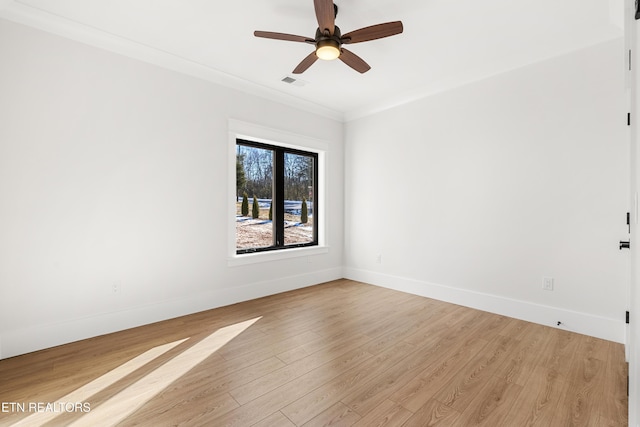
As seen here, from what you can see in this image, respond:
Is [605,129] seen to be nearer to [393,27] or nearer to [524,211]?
[524,211]

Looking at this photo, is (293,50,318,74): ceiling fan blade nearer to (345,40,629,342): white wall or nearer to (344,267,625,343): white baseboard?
(345,40,629,342): white wall

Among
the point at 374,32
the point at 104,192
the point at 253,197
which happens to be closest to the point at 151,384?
the point at 104,192

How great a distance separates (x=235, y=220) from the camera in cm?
372

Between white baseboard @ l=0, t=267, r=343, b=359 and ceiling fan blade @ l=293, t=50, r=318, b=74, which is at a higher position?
ceiling fan blade @ l=293, t=50, r=318, b=74

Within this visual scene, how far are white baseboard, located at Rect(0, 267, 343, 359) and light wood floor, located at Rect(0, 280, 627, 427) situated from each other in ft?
0.36

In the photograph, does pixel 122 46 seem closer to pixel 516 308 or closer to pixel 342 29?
pixel 342 29

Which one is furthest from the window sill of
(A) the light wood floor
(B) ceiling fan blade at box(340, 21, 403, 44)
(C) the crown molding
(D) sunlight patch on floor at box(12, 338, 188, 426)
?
(B) ceiling fan blade at box(340, 21, 403, 44)

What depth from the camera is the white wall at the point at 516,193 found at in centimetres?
269

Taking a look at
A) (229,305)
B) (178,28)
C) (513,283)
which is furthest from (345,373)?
(178,28)

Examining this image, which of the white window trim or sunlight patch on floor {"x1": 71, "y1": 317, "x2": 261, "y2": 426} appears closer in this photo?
sunlight patch on floor {"x1": 71, "y1": 317, "x2": 261, "y2": 426}

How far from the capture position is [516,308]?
3166 millimetres

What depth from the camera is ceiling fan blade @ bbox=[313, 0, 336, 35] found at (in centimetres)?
196

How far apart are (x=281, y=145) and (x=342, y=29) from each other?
6.18 ft

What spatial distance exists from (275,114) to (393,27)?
7.22 feet
